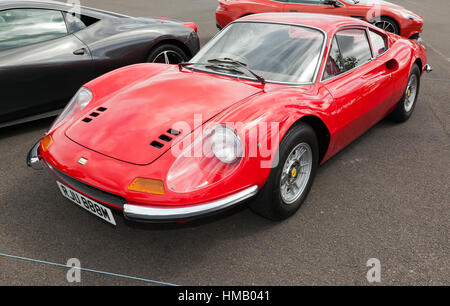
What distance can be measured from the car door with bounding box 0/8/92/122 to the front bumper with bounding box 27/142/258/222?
1.87 meters

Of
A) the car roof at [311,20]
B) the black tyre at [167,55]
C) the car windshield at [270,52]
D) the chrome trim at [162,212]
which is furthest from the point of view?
the black tyre at [167,55]

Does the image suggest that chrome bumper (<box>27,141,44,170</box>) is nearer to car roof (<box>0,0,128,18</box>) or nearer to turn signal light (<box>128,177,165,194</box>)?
turn signal light (<box>128,177,165,194</box>)

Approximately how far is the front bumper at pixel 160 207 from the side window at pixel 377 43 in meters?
2.18

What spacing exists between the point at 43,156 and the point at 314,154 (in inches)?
71.3

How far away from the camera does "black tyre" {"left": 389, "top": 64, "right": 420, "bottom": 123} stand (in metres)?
3.96

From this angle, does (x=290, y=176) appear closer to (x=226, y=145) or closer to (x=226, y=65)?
(x=226, y=145)

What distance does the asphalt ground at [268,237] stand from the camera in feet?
6.93

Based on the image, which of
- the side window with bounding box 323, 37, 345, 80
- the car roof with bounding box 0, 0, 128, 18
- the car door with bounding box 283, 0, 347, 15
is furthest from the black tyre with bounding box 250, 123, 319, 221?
the car door with bounding box 283, 0, 347, 15

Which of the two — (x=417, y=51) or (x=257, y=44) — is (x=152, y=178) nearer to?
(x=257, y=44)

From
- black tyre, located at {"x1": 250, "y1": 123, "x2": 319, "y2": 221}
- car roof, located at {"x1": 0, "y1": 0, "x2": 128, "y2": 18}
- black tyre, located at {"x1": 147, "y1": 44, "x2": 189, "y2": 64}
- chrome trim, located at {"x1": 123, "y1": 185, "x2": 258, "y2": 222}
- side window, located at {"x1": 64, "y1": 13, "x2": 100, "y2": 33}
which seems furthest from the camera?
black tyre, located at {"x1": 147, "y1": 44, "x2": 189, "y2": 64}

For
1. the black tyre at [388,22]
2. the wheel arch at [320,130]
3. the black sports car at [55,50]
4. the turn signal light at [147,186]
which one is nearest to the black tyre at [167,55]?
the black sports car at [55,50]

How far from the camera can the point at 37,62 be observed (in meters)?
3.57

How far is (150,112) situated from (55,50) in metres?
1.99

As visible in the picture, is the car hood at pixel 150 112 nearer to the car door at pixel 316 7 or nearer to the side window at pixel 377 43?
the side window at pixel 377 43
